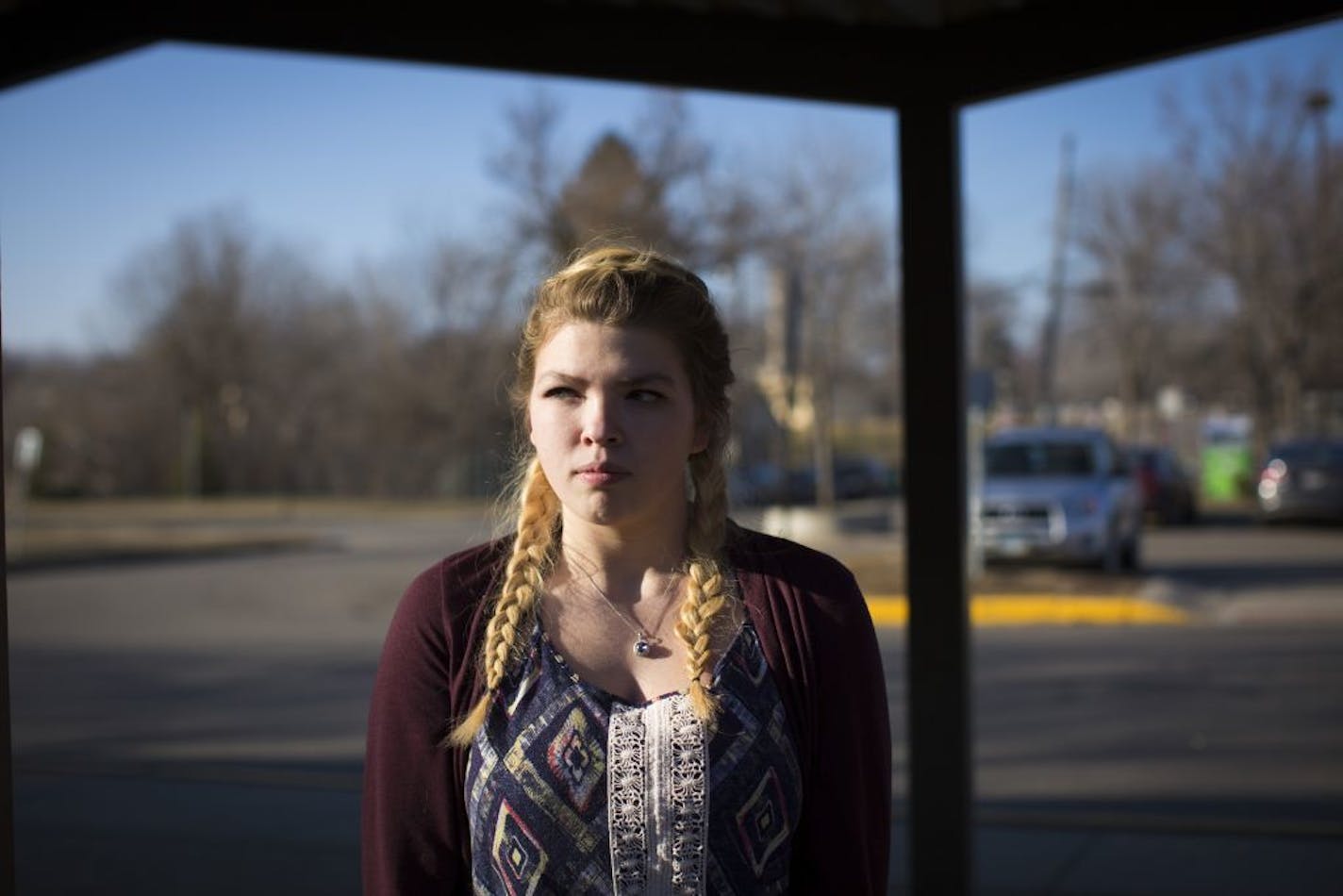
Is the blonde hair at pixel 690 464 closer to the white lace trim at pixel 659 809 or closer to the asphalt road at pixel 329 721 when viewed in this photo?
the white lace trim at pixel 659 809

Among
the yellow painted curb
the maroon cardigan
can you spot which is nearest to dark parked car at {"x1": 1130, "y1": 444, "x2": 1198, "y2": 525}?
the yellow painted curb

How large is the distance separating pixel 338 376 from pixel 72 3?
47564mm

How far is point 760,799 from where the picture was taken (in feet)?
6.54

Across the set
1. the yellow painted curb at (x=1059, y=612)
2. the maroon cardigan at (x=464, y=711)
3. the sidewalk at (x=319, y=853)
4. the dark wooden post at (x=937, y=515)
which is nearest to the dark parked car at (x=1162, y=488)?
the yellow painted curb at (x=1059, y=612)

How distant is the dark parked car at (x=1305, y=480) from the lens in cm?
2664

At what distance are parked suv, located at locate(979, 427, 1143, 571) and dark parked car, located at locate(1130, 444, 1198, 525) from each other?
9.11 meters

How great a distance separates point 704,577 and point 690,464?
0.24m

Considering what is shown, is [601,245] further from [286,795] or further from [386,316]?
[386,316]

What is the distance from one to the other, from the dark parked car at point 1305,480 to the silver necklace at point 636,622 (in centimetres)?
2735

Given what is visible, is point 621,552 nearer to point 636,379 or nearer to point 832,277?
point 636,379

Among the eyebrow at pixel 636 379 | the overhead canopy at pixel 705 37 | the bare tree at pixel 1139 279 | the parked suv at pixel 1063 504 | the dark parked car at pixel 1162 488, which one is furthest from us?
the bare tree at pixel 1139 279

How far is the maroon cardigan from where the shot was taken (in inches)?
80.4

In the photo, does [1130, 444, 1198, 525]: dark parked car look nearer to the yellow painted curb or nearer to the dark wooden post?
the yellow painted curb

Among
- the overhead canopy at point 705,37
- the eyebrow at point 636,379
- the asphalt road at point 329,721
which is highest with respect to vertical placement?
the overhead canopy at point 705,37
